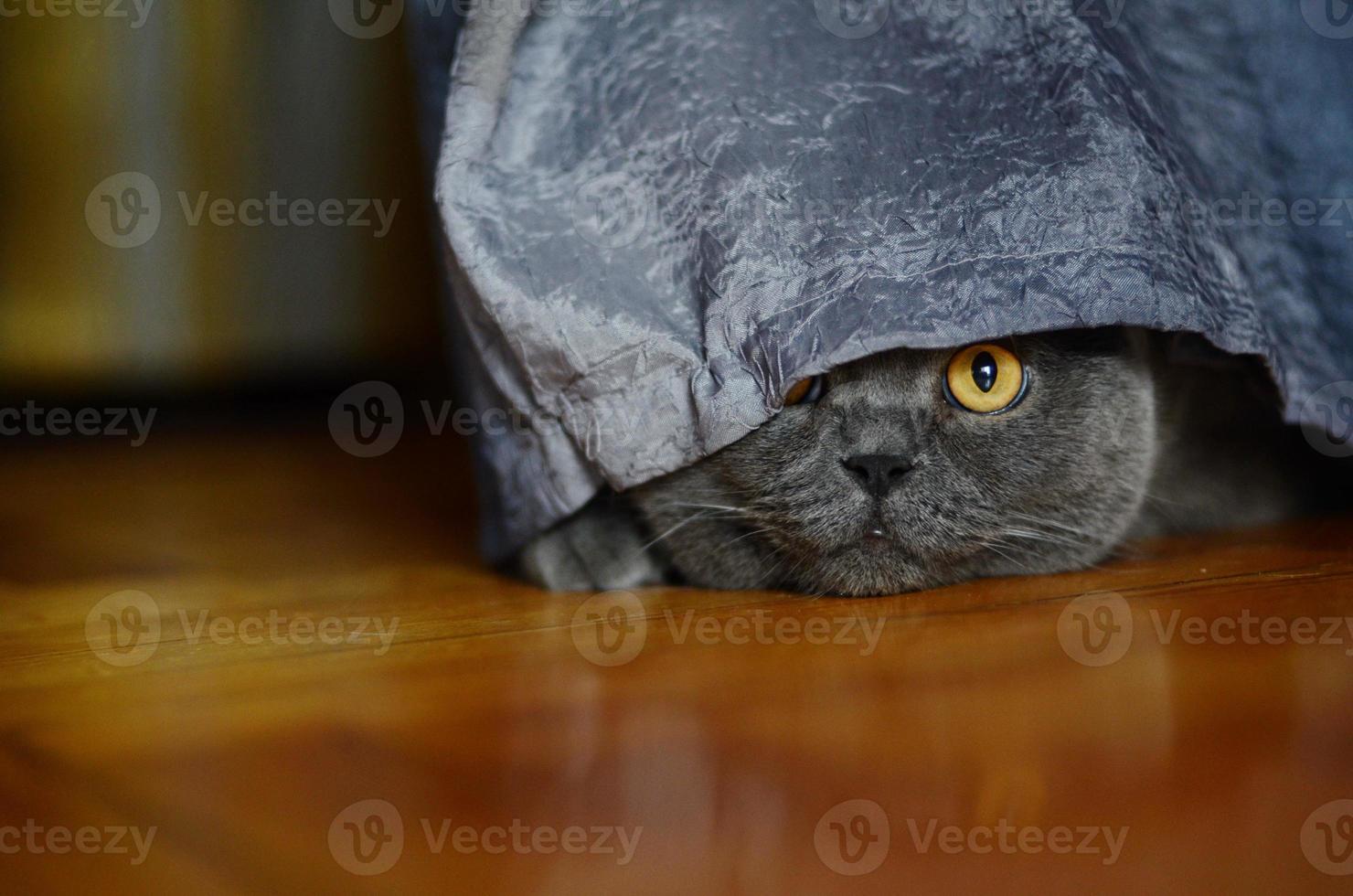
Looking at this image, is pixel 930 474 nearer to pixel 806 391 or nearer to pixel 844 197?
pixel 806 391

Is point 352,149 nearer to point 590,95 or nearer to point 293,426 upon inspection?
point 293,426

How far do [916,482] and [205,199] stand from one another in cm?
199

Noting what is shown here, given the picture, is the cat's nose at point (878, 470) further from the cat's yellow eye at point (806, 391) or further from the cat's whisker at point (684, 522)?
the cat's whisker at point (684, 522)

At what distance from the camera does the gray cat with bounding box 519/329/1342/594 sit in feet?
4.05

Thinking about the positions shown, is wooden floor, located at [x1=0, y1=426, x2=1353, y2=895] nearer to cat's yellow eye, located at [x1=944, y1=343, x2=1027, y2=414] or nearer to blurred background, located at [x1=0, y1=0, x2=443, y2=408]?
cat's yellow eye, located at [x1=944, y1=343, x2=1027, y2=414]

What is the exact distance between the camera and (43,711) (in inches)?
41.1

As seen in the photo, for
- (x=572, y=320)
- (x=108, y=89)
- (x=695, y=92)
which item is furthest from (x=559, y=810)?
(x=108, y=89)

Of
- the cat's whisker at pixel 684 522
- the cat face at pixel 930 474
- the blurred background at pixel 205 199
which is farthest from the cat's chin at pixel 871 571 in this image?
the blurred background at pixel 205 199

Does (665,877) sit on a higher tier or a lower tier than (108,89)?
lower

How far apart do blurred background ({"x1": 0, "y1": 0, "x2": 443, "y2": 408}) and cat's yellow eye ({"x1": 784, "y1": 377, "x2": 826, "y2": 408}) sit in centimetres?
128

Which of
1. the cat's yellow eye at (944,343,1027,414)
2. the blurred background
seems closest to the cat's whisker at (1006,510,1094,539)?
the cat's yellow eye at (944,343,1027,414)

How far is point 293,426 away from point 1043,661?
2206mm

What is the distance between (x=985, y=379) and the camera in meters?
1.26

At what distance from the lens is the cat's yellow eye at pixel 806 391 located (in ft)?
4.09
